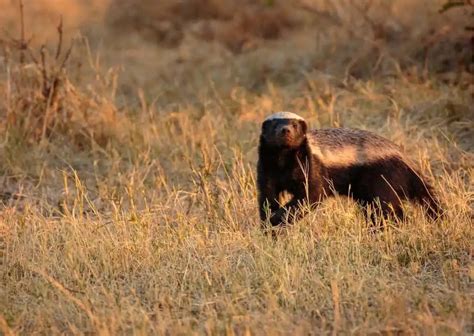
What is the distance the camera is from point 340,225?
5840mm

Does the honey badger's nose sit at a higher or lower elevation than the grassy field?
higher

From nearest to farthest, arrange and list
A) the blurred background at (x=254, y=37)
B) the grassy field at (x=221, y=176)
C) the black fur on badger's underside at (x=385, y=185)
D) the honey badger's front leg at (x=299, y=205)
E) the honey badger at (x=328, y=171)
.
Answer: the grassy field at (x=221, y=176), the honey badger's front leg at (x=299, y=205), the honey badger at (x=328, y=171), the black fur on badger's underside at (x=385, y=185), the blurred background at (x=254, y=37)

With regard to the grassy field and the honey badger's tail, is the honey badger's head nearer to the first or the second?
the grassy field

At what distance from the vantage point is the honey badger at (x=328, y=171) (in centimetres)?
605

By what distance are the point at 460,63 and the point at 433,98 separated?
93 cm

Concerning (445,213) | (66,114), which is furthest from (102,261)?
(66,114)

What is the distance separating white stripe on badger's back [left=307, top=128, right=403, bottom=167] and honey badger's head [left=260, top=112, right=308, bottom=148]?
174mm

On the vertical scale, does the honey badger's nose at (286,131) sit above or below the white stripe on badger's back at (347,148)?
above

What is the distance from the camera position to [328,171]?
6.25 m

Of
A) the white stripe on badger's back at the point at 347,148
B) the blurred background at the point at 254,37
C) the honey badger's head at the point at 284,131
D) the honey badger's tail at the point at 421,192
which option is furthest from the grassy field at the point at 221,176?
the honey badger's head at the point at 284,131

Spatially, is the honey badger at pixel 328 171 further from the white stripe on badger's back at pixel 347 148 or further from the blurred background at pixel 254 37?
the blurred background at pixel 254 37

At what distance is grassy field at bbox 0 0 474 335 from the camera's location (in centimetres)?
462

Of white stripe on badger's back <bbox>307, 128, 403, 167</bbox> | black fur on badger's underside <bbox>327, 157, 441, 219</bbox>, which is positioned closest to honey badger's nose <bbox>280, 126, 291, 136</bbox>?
white stripe on badger's back <bbox>307, 128, 403, 167</bbox>

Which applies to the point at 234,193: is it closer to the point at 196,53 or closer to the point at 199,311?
the point at 199,311
